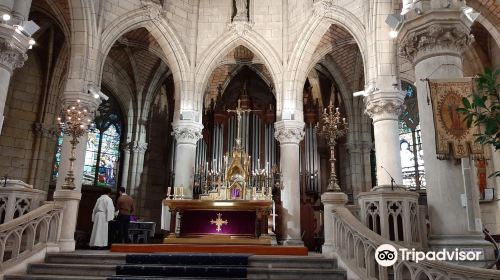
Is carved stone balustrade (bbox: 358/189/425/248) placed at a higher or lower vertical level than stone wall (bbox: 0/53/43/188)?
lower

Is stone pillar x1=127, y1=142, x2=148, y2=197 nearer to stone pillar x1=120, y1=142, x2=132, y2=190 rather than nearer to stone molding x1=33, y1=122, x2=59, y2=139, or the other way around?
stone pillar x1=120, y1=142, x2=132, y2=190

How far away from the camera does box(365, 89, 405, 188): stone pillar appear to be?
31.2 feet

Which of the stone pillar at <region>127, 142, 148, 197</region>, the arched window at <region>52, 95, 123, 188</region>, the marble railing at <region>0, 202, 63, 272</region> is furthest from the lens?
the arched window at <region>52, 95, 123, 188</region>

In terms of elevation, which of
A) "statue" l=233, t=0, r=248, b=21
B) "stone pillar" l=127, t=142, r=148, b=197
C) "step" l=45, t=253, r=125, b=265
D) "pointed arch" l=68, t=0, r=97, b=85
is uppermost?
"statue" l=233, t=0, r=248, b=21

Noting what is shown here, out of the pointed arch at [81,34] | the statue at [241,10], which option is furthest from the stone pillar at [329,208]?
the statue at [241,10]

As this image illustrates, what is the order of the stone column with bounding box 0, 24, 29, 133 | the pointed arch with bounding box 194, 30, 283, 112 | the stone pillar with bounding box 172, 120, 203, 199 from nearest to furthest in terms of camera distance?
the stone column with bounding box 0, 24, 29, 133 < the stone pillar with bounding box 172, 120, 203, 199 < the pointed arch with bounding box 194, 30, 283, 112

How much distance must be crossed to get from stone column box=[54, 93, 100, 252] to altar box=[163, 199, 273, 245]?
2346 mm

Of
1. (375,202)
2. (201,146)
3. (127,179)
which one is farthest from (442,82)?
(127,179)

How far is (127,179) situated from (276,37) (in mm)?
7655

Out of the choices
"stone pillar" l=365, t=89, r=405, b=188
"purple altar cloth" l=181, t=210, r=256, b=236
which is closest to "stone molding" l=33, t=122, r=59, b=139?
"purple altar cloth" l=181, t=210, r=256, b=236

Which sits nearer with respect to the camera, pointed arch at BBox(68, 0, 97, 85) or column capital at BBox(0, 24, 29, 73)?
column capital at BBox(0, 24, 29, 73)

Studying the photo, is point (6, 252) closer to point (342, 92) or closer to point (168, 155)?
point (168, 155)

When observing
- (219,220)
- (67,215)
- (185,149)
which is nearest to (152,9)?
(185,149)

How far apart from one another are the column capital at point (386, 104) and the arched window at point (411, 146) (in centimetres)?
512
